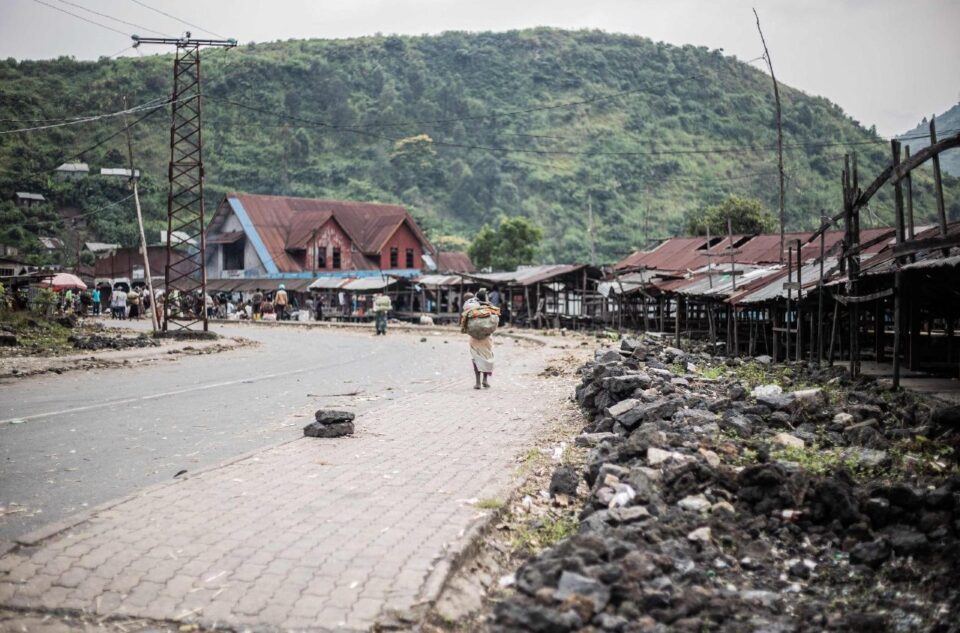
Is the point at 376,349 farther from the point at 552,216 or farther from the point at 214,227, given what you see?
Result: the point at 552,216

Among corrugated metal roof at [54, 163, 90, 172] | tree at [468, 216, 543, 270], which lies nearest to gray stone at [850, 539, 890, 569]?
tree at [468, 216, 543, 270]

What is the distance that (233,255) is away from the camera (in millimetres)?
59812

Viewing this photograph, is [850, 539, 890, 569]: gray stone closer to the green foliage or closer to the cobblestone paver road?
the cobblestone paver road

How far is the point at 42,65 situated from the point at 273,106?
111 ft

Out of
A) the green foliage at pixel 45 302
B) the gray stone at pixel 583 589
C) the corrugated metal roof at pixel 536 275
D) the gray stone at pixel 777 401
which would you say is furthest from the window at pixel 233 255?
the gray stone at pixel 583 589

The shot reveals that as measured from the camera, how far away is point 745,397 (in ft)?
30.1

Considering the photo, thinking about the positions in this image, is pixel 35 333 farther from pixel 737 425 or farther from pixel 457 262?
pixel 457 262

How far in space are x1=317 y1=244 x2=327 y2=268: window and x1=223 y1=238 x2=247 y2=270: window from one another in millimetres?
6167

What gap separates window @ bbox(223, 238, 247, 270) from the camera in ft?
194

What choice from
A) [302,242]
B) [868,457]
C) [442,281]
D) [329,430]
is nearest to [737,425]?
[868,457]

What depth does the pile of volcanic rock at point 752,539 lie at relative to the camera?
4051 millimetres

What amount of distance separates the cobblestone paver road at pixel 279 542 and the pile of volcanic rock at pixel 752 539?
33.9 inches

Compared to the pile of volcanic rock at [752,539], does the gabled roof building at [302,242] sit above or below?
above

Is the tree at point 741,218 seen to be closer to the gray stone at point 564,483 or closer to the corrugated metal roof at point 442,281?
the corrugated metal roof at point 442,281
